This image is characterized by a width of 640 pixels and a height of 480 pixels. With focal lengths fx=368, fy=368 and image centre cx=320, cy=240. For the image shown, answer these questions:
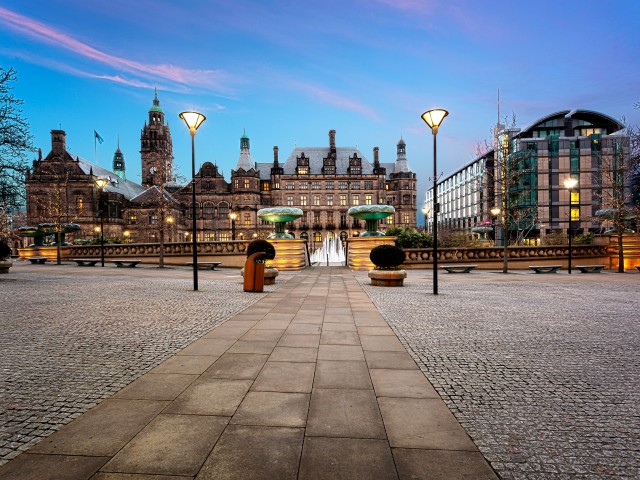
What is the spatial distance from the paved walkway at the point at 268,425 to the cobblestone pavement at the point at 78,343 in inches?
13.2

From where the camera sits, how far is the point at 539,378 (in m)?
4.55

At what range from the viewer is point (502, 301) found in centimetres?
1101

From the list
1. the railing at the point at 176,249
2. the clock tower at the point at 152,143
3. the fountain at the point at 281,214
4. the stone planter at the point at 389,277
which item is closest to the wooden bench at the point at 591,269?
the stone planter at the point at 389,277

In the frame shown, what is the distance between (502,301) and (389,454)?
954 cm

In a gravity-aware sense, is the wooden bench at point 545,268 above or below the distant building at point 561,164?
below

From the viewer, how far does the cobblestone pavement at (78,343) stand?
364 centimetres

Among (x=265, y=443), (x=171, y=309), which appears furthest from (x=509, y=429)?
(x=171, y=309)

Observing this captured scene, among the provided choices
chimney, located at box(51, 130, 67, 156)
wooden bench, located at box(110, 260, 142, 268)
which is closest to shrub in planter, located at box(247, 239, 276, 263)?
wooden bench, located at box(110, 260, 142, 268)

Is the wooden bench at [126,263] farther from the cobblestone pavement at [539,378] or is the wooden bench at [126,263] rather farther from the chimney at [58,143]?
the chimney at [58,143]

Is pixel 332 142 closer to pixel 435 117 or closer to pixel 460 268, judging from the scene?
pixel 460 268

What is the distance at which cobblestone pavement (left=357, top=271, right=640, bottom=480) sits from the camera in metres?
2.87

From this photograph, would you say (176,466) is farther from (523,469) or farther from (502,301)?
(502,301)

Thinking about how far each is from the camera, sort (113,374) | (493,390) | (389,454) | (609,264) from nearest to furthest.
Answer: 1. (389,454)
2. (493,390)
3. (113,374)
4. (609,264)

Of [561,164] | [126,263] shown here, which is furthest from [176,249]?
[561,164]
